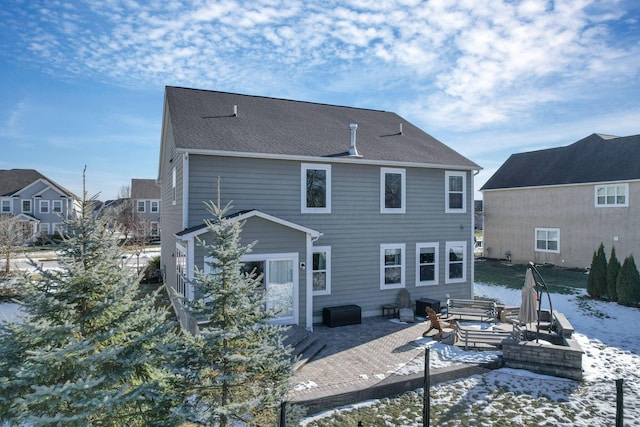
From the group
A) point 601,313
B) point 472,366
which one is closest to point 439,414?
point 472,366

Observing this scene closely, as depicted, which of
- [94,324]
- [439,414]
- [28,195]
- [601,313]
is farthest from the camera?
[28,195]

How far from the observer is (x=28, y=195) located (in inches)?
1753

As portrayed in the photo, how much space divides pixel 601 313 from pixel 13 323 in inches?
736

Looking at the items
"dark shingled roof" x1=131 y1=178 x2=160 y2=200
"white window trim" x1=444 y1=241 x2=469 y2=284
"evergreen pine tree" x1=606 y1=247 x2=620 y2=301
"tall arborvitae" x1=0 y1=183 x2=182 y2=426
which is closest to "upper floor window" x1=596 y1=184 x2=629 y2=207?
"evergreen pine tree" x1=606 y1=247 x2=620 y2=301

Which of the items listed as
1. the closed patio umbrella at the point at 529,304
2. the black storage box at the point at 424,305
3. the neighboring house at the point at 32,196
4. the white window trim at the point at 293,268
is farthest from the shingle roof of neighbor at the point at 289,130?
the neighboring house at the point at 32,196

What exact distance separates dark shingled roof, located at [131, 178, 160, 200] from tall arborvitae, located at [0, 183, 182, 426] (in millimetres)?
49445

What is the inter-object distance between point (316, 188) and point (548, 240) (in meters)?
21.7

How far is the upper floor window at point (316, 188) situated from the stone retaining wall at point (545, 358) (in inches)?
291

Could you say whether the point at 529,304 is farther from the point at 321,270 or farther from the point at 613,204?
the point at 613,204

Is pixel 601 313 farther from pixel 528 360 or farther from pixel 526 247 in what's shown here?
pixel 526 247

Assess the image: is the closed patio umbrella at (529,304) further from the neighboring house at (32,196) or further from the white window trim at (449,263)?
the neighboring house at (32,196)

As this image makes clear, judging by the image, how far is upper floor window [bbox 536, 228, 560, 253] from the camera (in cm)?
2686

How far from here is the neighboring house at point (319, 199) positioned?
40.3 ft

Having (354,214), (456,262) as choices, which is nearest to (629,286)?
(456,262)
